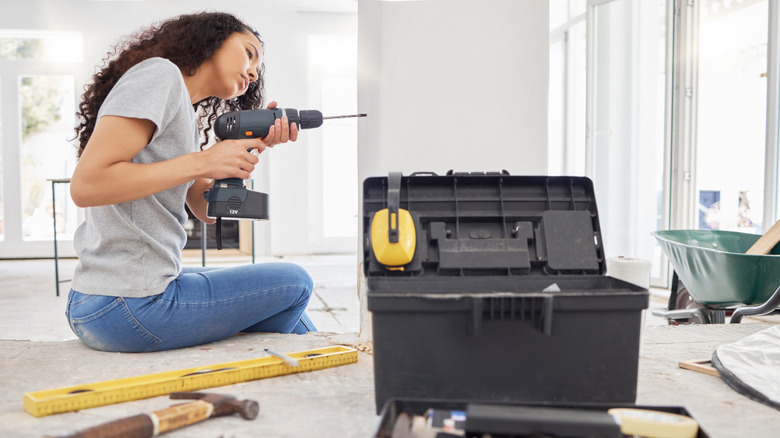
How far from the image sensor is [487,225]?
135 cm

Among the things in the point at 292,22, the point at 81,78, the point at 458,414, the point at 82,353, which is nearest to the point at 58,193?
the point at 81,78

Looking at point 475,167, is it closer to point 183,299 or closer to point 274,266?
point 274,266

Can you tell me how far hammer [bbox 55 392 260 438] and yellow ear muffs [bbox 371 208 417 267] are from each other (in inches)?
14.6

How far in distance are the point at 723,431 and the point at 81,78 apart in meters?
7.23

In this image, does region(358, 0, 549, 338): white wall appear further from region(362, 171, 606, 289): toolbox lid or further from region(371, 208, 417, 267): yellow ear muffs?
region(371, 208, 417, 267): yellow ear muffs

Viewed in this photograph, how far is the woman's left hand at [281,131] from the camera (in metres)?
1.65

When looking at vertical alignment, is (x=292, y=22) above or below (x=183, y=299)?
above

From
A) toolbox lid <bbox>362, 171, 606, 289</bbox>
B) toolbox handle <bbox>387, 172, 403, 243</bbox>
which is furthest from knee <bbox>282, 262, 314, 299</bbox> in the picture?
toolbox handle <bbox>387, 172, 403, 243</bbox>

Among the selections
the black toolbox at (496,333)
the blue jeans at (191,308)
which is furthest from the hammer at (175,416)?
the blue jeans at (191,308)

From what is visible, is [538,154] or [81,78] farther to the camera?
[81,78]

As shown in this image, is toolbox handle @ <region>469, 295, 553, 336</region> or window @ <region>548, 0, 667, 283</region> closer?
toolbox handle @ <region>469, 295, 553, 336</region>

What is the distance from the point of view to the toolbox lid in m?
1.26

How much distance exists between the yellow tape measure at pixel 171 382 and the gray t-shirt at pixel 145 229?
11.9 inches

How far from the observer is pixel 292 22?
716 cm
